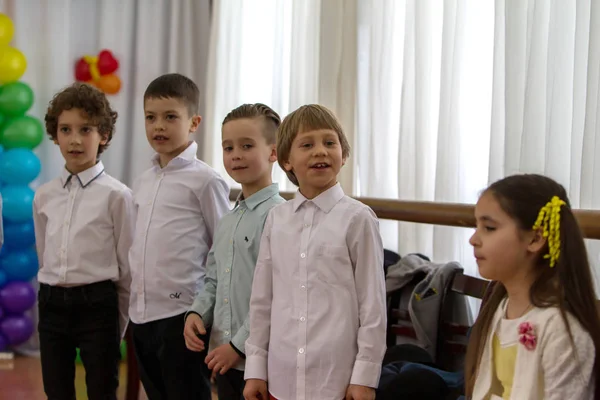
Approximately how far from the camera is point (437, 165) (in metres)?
2.62

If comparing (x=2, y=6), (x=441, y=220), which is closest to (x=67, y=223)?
(x=441, y=220)

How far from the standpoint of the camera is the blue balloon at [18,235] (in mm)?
3785

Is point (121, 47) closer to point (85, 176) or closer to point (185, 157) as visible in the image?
point (85, 176)

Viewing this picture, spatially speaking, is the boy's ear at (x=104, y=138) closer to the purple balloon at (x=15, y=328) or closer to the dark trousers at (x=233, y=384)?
the dark trousers at (x=233, y=384)

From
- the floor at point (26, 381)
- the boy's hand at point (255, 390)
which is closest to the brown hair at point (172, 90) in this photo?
the boy's hand at point (255, 390)

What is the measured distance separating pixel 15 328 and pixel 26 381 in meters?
0.46

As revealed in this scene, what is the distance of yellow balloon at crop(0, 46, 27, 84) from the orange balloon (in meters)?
0.46

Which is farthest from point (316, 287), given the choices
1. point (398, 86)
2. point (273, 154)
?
point (398, 86)

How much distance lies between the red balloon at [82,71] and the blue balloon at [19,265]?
1056 millimetres

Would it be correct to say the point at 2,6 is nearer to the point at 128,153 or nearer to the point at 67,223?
the point at 128,153

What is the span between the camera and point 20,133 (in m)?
3.81

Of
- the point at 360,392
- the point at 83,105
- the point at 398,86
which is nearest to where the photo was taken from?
the point at 360,392

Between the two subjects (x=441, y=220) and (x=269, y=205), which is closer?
(x=269, y=205)

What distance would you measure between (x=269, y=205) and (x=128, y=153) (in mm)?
2729
